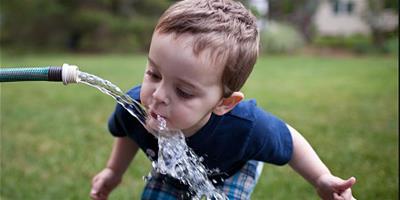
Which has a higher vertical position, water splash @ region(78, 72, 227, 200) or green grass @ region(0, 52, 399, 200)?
water splash @ region(78, 72, 227, 200)

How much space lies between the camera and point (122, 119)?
1.62 m

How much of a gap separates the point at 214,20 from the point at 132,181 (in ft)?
4.74

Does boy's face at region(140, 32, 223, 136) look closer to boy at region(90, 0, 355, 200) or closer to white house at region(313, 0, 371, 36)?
boy at region(90, 0, 355, 200)

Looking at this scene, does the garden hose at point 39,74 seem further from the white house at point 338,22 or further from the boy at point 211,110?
the white house at point 338,22

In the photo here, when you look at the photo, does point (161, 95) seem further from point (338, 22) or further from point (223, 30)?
point (338, 22)

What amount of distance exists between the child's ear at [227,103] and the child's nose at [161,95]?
18cm

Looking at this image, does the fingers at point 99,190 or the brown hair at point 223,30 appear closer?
the brown hair at point 223,30

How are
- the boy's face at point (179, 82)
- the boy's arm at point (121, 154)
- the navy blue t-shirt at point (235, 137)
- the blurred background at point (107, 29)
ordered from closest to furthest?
the boy's face at point (179, 82)
the navy blue t-shirt at point (235, 137)
the boy's arm at point (121, 154)
the blurred background at point (107, 29)

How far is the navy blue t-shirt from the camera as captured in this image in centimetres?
154

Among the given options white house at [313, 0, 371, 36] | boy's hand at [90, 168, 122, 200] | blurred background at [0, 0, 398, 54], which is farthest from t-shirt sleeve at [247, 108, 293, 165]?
white house at [313, 0, 371, 36]

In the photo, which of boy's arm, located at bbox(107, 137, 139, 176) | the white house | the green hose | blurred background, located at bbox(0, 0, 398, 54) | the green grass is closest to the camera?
the green hose

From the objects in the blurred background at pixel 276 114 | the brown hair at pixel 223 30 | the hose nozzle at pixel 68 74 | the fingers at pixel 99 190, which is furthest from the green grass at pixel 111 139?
the hose nozzle at pixel 68 74

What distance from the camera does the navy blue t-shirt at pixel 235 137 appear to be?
1536mm

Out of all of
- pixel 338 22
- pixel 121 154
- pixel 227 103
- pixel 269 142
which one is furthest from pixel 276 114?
pixel 338 22
